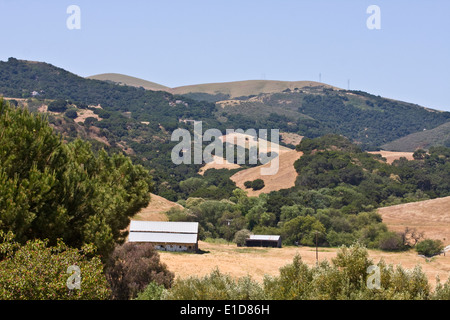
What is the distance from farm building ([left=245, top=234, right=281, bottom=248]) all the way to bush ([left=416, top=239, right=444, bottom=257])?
16.6 meters

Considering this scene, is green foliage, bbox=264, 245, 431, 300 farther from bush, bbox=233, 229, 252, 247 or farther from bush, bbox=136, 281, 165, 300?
bush, bbox=233, 229, 252, 247

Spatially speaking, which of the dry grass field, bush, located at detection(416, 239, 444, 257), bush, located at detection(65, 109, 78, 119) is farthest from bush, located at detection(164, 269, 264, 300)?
bush, located at detection(65, 109, 78, 119)

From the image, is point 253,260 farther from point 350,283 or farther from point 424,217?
point 424,217

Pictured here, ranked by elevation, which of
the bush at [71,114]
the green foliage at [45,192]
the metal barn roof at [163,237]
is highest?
the bush at [71,114]

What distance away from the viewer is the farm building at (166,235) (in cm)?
5562

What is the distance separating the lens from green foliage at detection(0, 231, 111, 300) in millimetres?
16328

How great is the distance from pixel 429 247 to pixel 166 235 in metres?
30.0

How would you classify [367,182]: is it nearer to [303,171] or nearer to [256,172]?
[303,171]

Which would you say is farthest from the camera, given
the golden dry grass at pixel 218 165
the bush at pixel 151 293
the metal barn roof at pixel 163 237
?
the golden dry grass at pixel 218 165

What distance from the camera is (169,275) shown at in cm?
3178

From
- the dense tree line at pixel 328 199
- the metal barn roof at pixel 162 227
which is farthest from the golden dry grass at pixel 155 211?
the metal barn roof at pixel 162 227

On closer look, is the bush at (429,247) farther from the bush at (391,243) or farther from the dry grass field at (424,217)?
the dry grass field at (424,217)

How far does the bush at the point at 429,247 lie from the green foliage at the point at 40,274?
170ft
